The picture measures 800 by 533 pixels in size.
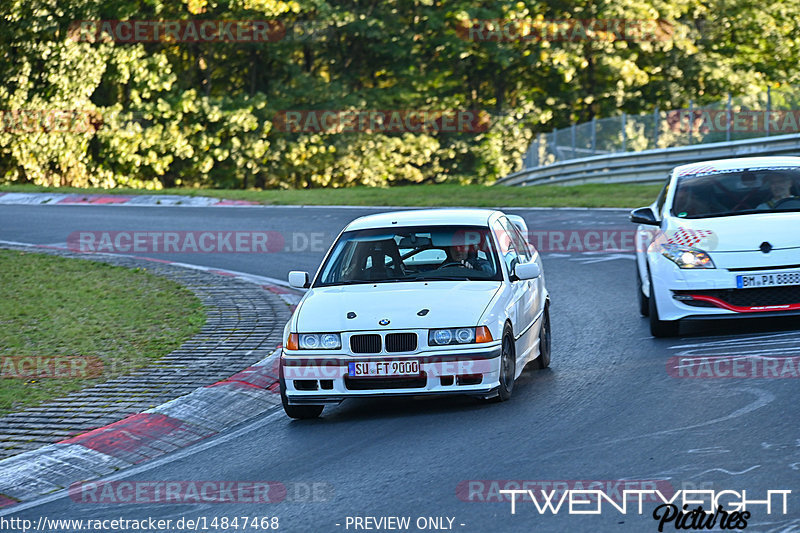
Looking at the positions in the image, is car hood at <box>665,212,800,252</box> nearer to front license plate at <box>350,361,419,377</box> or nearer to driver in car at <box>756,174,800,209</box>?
driver in car at <box>756,174,800,209</box>

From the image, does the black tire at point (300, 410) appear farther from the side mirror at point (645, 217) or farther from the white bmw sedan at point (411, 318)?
the side mirror at point (645, 217)

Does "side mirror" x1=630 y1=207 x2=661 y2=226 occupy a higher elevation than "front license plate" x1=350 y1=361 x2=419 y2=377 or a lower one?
higher

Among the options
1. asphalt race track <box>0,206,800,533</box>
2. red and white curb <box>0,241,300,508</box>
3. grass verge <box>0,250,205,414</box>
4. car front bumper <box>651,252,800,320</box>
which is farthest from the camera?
car front bumper <box>651,252,800,320</box>

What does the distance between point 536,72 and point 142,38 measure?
682 inches

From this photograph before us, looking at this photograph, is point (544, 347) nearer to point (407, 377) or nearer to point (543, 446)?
point (407, 377)

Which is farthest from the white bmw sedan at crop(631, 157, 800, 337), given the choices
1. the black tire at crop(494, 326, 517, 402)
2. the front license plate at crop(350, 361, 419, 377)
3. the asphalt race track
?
the front license plate at crop(350, 361, 419, 377)

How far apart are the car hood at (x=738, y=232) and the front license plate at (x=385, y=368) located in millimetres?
3705

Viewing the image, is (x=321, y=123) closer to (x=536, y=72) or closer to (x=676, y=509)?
(x=536, y=72)

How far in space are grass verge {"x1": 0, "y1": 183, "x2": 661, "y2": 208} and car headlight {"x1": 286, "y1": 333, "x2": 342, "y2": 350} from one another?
56.2 ft

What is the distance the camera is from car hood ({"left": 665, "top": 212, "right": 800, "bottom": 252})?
34.8ft

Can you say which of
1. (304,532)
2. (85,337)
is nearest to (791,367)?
(304,532)

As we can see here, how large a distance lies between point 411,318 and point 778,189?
4.87 m

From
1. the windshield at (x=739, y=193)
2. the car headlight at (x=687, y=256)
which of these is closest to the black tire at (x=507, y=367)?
the car headlight at (x=687, y=256)

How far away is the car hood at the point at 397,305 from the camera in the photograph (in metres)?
8.41
